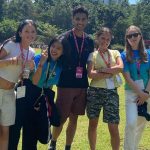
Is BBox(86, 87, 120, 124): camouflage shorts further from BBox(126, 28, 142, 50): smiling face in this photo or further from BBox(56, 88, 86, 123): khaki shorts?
BBox(126, 28, 142, 50): smiling face

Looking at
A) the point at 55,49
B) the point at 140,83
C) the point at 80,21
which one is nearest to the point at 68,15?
the point at 80,21

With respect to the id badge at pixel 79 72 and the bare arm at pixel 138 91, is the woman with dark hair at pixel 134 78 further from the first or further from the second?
the id badge at pixel 79 72

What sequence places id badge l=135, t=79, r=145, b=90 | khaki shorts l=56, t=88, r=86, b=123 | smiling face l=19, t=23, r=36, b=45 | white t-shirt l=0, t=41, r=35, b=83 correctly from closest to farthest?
white t-shirt l=0, t=41, r=35, b=83 < smiling face l=19, t=23, r=36, b=45 < id badge l=135, t=79, r=145, b=90 < khaki shorts l=56, t=88, r=86, b=123

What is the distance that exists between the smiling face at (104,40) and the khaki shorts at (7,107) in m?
1.63

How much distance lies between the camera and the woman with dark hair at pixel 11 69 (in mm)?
5176

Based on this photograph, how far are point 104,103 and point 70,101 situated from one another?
1.87 ft

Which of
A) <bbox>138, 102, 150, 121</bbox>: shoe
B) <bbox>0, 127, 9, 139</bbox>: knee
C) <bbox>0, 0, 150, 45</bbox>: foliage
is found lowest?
<bbox>0, 127, 9, 139</bbox>: knee

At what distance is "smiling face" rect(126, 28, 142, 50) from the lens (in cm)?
583

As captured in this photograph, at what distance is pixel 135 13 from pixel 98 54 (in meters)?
78.2

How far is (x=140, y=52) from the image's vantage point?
594 centimetres

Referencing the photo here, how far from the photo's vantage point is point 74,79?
6129 mm

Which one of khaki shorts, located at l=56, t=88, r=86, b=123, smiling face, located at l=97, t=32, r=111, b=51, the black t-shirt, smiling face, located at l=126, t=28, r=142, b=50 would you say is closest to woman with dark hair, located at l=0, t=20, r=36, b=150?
the black t-shirt

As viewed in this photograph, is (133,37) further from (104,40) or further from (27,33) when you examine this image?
(27,33)

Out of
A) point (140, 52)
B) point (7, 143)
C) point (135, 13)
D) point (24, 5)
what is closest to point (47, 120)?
point (7, 143)
